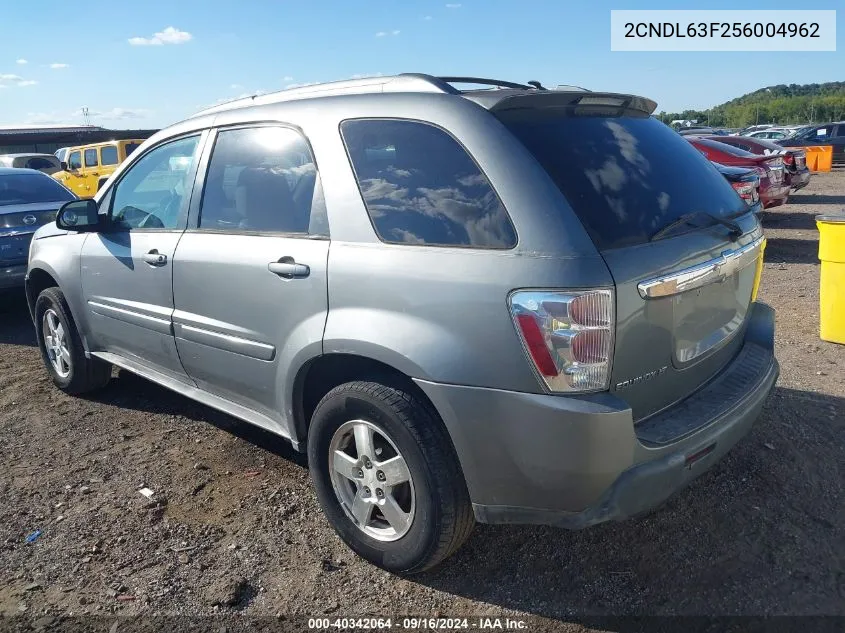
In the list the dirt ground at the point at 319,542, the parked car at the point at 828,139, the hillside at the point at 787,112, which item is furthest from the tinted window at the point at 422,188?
the hillside at the point at 787,112

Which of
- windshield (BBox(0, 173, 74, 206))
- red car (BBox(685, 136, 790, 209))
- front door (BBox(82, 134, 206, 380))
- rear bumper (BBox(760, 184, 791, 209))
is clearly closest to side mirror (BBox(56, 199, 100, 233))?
front door (BBox(82, 134, 206, 380))

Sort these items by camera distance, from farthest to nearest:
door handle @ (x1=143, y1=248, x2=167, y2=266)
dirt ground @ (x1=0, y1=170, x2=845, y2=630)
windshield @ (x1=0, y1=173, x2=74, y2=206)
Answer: windshield @ (x1=0, y1=173, x2=74, y2=206) < door handle @ (x1=143, y1=248, x2=167, y2=266) < dirt ground @ (x1=0, y1=170, x2=845, y2=630)

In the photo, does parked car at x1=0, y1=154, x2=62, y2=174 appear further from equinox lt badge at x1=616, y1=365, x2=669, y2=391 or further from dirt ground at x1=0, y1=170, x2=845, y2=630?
equinox lt badge at x1=616, y1=365, x2=669, y2=391

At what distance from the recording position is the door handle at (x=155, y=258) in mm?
3672

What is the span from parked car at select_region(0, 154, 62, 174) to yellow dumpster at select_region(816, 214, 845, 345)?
62.8ft

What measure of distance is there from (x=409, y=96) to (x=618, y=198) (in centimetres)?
91

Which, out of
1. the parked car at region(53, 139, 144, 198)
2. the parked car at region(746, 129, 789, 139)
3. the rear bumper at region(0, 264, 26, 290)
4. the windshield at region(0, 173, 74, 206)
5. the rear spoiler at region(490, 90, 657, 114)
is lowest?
the rear bumper at region(0, 264, 26, 290)

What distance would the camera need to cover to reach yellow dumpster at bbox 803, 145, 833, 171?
25.6 m

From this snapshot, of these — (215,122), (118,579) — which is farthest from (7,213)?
(118,579)

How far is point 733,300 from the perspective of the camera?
9.65 feet

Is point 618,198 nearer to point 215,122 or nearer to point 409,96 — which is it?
point 409,96

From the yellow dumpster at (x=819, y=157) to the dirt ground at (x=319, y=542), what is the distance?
2498cm

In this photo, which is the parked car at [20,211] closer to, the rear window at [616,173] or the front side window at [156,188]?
the front side window at [156,188]

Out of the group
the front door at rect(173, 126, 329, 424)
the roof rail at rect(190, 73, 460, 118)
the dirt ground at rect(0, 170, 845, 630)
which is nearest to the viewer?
the dirt ground at rect(0, 170, 845, 630)
